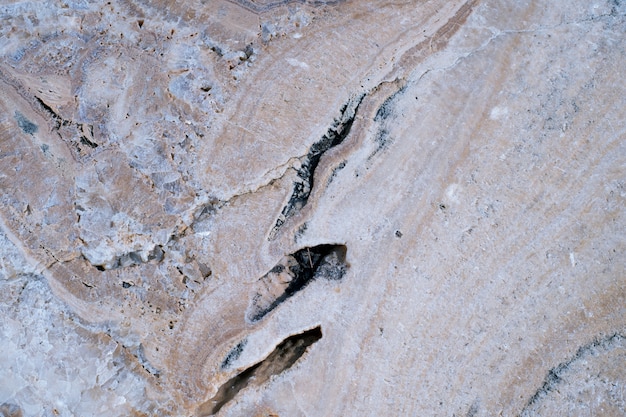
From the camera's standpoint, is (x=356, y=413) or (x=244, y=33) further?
(x=244, y=33)

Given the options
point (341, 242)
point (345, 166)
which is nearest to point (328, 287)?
point (341, 242)

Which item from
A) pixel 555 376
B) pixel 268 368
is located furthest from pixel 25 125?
pixel 555 376

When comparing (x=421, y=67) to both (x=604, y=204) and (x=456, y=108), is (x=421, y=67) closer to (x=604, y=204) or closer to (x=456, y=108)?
(x=456, y=108)

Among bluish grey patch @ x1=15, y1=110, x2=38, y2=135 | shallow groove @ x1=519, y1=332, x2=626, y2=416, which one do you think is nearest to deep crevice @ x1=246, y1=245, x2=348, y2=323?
shallow groove @ x1=519, y1=332, x2=626, y2=416

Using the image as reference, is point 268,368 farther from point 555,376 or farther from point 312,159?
point 555,376

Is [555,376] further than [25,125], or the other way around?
[25,125]

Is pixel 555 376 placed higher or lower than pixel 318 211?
lower
